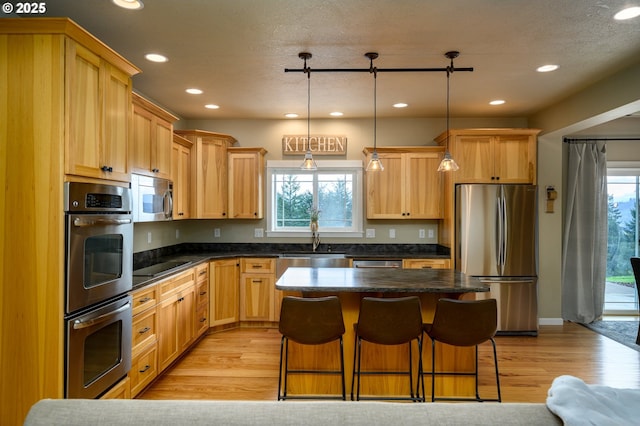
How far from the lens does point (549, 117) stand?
4703mm

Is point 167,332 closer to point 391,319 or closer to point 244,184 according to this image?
point 391,319

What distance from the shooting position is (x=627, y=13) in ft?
8.05

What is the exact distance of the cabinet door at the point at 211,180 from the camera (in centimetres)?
482

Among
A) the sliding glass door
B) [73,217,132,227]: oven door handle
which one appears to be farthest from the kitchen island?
the sliding glass door

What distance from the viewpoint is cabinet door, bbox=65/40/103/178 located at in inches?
81.6

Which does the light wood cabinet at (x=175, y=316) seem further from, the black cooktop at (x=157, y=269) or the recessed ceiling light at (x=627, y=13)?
the recessed ceiling light at (x=627, y=13)

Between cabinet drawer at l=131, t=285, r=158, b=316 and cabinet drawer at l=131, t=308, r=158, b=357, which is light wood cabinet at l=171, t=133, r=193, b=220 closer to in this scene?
cabinet drawer at l=131, t=285, r=158, b=316

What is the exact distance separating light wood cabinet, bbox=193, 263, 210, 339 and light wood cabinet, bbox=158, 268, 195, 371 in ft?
0.42

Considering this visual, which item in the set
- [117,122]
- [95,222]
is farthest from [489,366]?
[117,122]

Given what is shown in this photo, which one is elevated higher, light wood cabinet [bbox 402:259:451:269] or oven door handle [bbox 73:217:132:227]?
oven door handle [bbox 73:217:132:227]

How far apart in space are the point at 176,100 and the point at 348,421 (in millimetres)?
4198

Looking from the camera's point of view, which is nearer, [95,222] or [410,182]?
[95,222]

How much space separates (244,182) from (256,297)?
1507mm

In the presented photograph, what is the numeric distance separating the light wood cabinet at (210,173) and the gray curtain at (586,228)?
4669 millimetres
